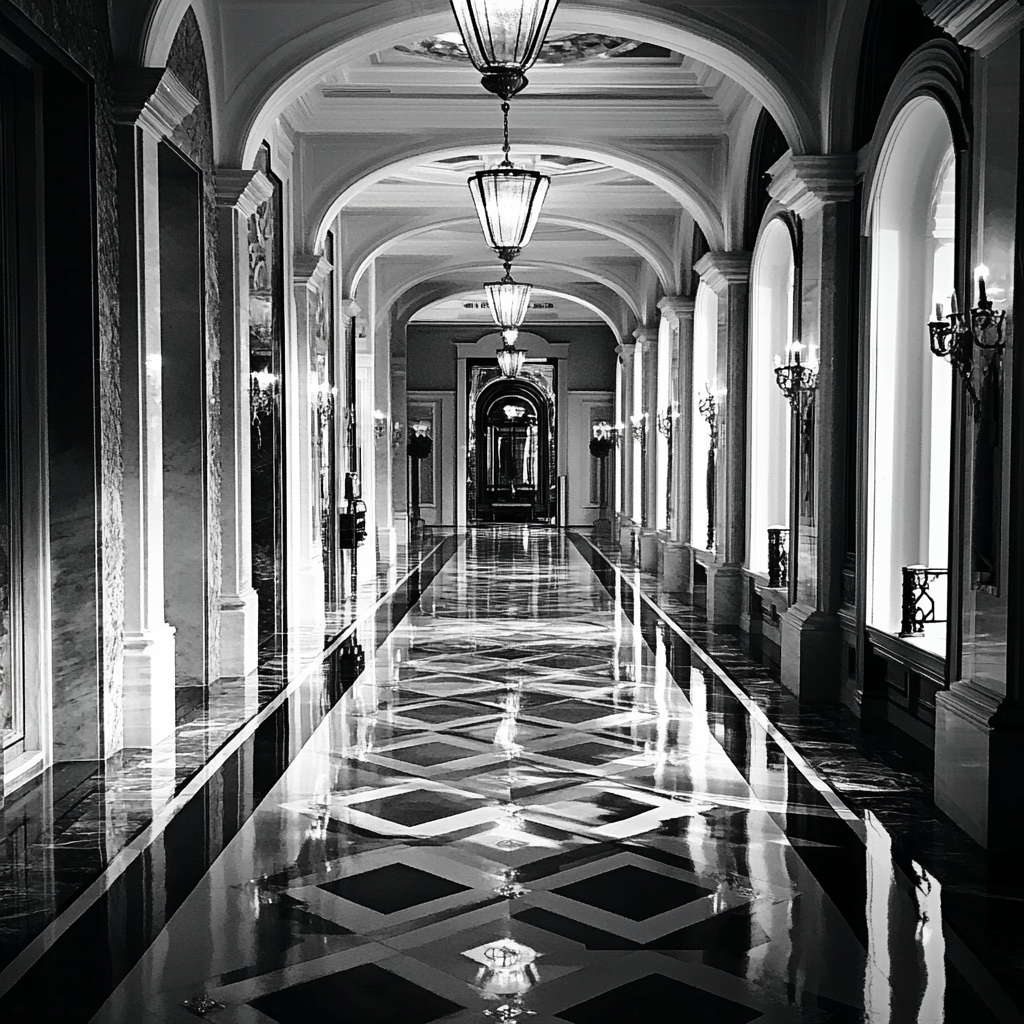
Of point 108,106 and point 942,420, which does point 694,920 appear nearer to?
point 942,420

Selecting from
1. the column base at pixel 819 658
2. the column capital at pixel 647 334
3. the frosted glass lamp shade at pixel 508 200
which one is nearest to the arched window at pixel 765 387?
the column base at pixel 819 658

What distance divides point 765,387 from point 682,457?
355cm

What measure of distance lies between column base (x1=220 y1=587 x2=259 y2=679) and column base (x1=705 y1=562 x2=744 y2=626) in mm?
4784

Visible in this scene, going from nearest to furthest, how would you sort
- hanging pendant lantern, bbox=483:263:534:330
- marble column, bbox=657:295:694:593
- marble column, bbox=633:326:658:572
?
1. marble column, bbox=657:295:694:593
2. hanging pendant lantern, bbox=483:263:534:330
3. marble column, bbox=633:326:658:572

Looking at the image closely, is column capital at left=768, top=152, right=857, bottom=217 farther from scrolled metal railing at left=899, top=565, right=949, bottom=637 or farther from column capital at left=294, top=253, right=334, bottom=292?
column capital at left=294, top=253, right=334, bottom=292

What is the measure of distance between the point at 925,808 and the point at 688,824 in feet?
3.52

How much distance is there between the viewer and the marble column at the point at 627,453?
22.8 metres

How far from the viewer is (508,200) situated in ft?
26.8

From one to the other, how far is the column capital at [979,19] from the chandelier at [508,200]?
3.34m

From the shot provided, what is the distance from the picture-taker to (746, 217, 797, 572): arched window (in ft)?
37.0

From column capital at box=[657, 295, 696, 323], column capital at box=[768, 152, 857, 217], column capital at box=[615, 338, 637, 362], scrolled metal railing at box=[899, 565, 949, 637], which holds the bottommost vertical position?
scrolled metal railing at box=[899, 565, 949, 637]

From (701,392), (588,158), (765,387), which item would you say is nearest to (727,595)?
(765,387)

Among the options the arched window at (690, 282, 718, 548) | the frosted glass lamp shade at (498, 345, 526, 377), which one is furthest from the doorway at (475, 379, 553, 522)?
the arched window at (690, 282, 718, 548)

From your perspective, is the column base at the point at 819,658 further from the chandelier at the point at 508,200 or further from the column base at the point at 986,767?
the chandelier at the point at 508,200
